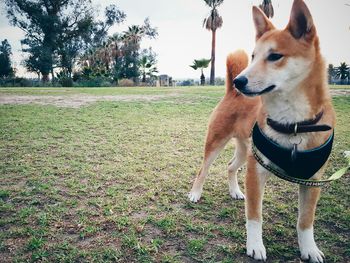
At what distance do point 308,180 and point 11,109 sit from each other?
33.0ft

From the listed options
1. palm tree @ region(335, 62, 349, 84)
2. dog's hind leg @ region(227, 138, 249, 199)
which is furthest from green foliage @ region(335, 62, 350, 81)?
dog's hind leg @ region(227, 138, 249, 199)

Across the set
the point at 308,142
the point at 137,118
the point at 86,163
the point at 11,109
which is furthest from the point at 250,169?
the point at 11,109

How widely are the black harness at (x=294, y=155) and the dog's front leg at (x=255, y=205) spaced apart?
0.10m

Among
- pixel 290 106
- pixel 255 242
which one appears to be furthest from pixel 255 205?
pixel 290 106

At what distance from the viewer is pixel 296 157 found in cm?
217

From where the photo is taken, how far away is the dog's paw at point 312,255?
2.31 metres

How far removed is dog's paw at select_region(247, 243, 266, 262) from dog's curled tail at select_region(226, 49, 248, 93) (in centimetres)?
162

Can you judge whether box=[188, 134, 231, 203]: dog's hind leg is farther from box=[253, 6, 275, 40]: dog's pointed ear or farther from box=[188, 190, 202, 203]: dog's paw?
box=[253, 6, 275, 40]: dog's pointed ear

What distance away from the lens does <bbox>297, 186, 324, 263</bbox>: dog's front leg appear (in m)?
2.35

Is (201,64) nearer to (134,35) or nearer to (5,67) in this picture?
(134,35)

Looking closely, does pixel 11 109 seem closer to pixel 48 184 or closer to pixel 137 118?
pixel 137 118

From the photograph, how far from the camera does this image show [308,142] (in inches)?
87.9

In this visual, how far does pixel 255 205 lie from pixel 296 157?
52 centimetres

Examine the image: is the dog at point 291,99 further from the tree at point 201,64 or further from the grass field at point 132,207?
the tree at point 201,64
